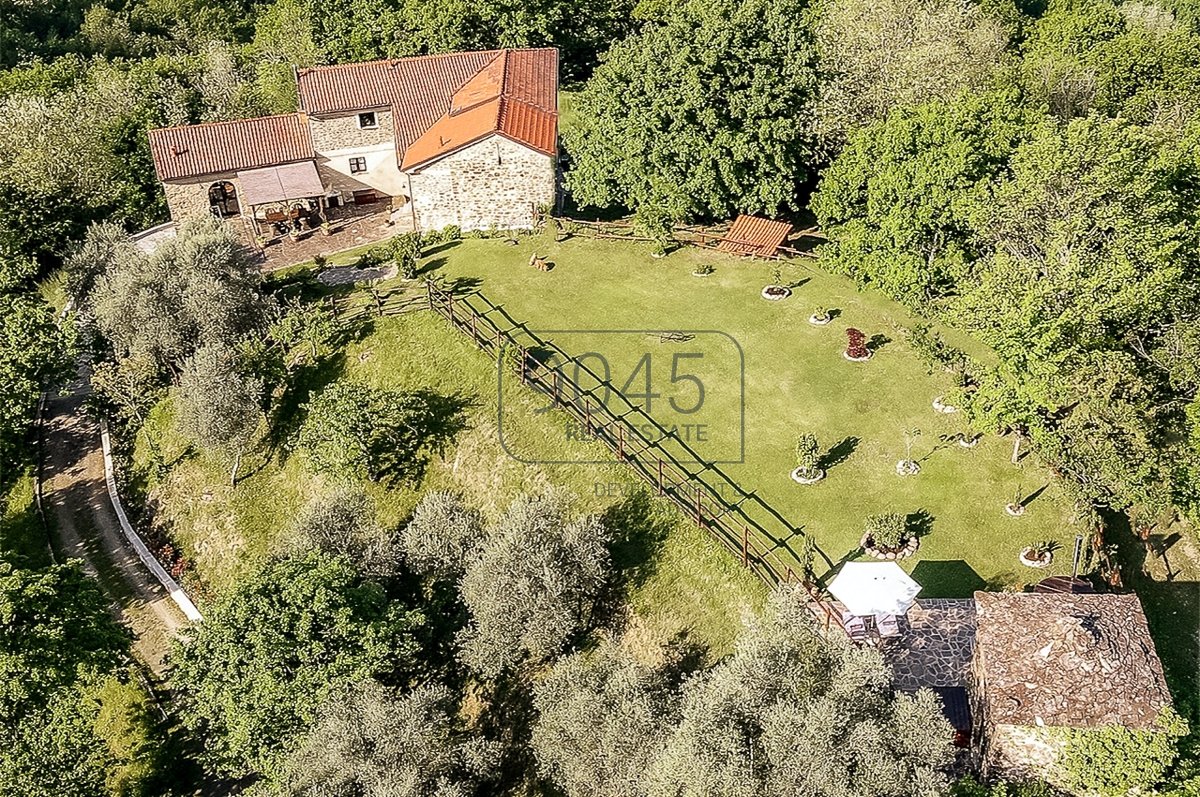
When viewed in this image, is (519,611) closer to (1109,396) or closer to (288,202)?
(1109,396)

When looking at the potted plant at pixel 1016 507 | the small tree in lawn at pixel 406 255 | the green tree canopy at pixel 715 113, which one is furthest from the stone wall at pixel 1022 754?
the small tree in lawn at pixel 406 255

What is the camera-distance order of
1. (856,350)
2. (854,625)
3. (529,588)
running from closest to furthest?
(854,625) < (529,588) < (856,350)

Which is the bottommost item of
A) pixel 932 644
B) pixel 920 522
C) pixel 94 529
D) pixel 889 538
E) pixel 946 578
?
pixel 94 529

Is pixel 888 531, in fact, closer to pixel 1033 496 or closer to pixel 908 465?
pixel 908 465

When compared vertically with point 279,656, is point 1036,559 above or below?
above

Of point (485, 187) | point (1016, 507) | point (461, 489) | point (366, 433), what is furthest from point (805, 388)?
point (485, 187)

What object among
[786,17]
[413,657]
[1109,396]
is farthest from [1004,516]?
[786,17]

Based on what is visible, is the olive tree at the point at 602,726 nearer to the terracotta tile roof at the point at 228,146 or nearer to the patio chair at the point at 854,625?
the patio chair at the point at 854,625

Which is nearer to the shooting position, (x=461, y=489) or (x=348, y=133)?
(x=461, y=489)

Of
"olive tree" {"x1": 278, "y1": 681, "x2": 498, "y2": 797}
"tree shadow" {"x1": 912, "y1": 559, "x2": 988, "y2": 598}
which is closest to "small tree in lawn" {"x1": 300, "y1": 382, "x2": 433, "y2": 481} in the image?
"olive tree" {"x1": 278, "y1": 681, "x2": 498, "y2": 797}
